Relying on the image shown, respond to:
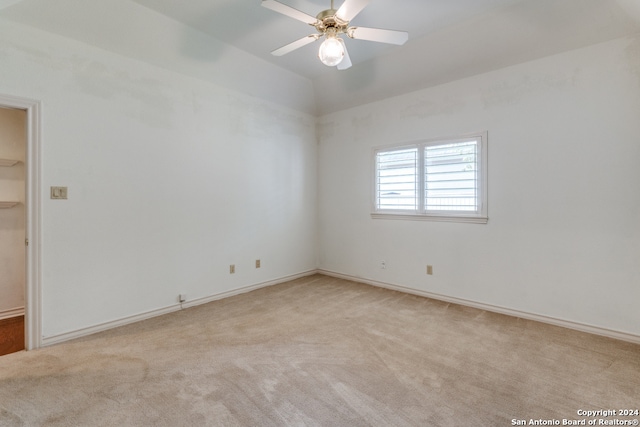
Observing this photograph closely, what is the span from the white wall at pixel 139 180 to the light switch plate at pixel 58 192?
4 centimetres

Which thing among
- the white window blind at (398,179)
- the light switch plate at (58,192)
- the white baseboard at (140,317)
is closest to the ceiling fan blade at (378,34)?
the white window blind at (398,179)

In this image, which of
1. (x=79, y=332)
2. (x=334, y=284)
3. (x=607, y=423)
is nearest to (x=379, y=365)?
(x=607, y=423)

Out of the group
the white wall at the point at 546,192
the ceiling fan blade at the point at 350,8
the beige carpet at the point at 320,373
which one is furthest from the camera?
the white wall at the point at 546,192

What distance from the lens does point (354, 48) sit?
139 inches

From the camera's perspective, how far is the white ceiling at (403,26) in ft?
8.49

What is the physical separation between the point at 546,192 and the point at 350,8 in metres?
2.62

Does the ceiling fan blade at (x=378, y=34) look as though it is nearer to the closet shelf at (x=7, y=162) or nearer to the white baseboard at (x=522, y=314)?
the white baseboard at (x=522, y=314)

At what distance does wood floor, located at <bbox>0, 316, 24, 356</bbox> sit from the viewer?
2.60 meters

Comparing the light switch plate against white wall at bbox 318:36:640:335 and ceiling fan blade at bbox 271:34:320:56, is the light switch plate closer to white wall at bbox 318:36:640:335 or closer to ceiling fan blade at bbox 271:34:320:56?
ceiling fan blade at bbox 271:34:320:56

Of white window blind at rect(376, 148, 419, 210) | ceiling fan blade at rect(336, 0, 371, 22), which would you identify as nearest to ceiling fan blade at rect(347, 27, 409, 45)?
ceiling fan blade at rect(336, 0, 371, 22)

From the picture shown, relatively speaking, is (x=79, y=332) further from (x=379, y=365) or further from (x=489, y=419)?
(x=489, y=419)

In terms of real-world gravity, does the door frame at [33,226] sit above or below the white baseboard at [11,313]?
above

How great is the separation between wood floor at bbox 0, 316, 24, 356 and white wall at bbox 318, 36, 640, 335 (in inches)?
159

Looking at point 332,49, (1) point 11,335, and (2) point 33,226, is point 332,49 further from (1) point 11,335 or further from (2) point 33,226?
(1) point 11,335
